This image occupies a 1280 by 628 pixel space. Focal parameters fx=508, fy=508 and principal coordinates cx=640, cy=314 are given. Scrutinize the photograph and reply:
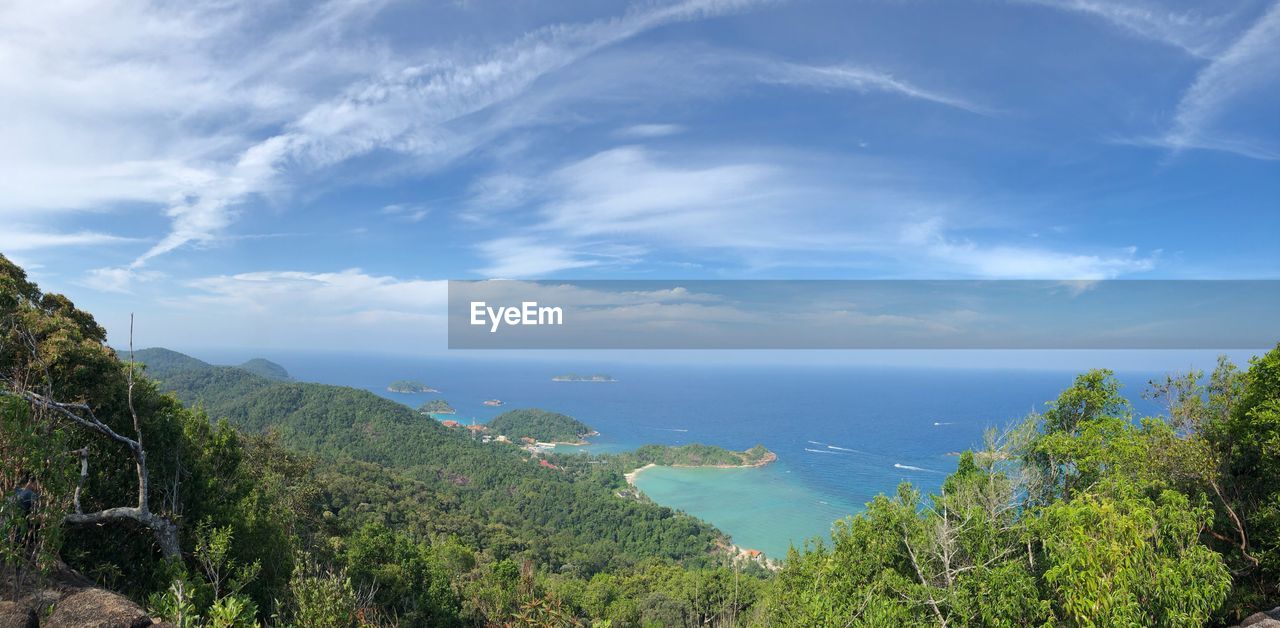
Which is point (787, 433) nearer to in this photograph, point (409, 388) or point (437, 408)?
point (437, 408)

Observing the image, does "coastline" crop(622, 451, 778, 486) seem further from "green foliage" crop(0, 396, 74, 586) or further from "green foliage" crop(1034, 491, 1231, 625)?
"green foliage" crop(0, 396, 74, 586)

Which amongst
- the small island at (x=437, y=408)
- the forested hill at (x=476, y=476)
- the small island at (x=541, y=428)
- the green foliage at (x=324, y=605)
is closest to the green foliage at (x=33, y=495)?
the green foliage at (x=324, y=605)

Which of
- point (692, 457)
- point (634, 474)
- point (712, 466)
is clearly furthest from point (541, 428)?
point (712, 466)

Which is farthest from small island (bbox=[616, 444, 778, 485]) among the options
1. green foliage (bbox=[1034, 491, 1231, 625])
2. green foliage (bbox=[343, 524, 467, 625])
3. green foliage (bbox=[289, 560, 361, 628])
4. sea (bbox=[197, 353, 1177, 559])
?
green foliage (bbox=[289, 560, 361, 628])

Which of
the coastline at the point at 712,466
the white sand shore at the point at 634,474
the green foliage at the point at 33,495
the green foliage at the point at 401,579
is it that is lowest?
the white sand shore at the point at 634,474

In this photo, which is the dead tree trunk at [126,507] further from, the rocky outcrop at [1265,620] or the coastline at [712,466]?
the coastline at [712,466]

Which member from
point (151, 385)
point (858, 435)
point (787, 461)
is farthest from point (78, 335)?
point (858, 435)
